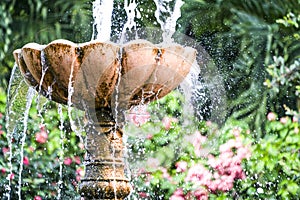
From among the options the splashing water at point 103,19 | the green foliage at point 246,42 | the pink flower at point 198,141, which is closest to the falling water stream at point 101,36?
the splashing water at point 103,19

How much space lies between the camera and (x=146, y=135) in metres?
4.43

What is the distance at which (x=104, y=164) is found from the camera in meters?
2.79

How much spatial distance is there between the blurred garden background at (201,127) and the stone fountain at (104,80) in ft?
2.60

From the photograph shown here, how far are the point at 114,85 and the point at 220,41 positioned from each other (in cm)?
261

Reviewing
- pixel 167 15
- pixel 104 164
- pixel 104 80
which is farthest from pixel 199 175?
pixel 167 15

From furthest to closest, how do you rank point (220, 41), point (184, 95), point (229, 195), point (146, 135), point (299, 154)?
point (220, 41) → point (184, 95) → point (146, 135) → point (229, 195) → point (299, 154)

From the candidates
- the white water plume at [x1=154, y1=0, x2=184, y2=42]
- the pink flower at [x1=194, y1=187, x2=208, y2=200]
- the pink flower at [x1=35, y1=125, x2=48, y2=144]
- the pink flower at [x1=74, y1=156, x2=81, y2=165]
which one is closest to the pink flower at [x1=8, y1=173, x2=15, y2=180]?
the pink flower at [x1=35, y1=125, x2=48, y2=144]

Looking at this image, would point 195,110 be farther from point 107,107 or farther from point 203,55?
point 107,107

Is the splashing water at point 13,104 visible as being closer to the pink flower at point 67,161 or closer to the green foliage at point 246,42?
the pink flower at point 67,161

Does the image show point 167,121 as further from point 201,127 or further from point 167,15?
point 167,15

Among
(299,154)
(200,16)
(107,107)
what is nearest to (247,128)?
(299,154)

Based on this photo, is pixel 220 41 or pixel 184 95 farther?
pixel 220 41

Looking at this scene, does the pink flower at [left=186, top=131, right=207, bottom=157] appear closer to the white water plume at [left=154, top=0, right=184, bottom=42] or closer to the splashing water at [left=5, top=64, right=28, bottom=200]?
the white water plume at [left=154, top=0, right=184, bottom=42]

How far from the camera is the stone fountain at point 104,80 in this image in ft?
8.29
